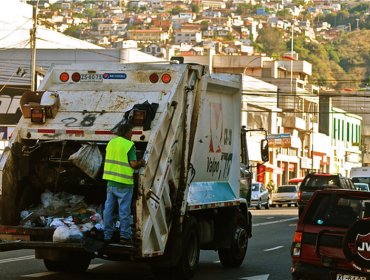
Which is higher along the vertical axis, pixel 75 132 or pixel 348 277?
pixel 75 132

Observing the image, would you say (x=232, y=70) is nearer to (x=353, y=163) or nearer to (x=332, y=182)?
(x=353, y=163)

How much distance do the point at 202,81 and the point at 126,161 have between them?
230 cm

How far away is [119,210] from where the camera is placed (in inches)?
543

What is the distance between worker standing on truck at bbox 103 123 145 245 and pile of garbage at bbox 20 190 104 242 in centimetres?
33

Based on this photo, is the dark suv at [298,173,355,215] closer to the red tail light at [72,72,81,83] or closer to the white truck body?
the white truck body

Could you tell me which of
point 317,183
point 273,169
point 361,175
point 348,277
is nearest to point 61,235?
point 348,277

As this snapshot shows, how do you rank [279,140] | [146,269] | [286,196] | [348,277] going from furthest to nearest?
[279,140], [286,196], [146,269], [348,277]

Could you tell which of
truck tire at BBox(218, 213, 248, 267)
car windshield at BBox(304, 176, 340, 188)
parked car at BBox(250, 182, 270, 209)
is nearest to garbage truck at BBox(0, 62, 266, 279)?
truck tire at BBox(218, 213, 248, 267)

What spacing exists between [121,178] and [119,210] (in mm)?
425

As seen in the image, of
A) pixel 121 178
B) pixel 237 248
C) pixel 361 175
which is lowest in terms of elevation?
pixel 237 248

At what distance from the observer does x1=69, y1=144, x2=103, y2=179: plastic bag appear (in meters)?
14.3

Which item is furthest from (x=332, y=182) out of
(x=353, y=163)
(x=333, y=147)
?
(x=353, y=163)

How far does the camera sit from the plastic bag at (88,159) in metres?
14.3

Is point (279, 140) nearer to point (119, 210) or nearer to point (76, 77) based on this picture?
point (76, 77)
